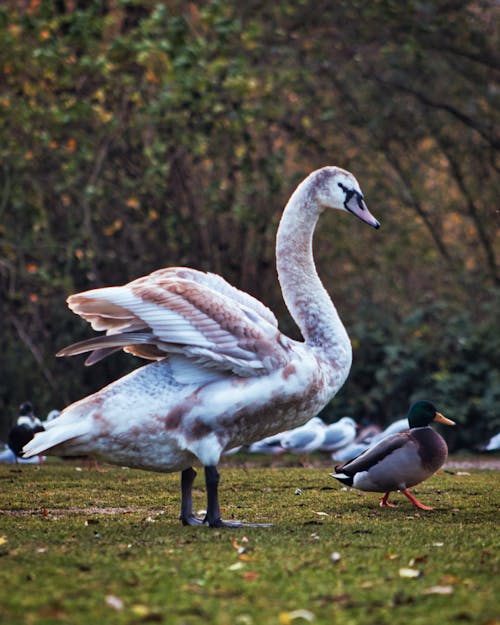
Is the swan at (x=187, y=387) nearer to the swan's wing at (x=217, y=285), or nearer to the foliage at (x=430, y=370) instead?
the swan's wing at (x=217, y=285)

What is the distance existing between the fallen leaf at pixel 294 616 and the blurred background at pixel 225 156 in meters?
9.89

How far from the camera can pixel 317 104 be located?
1556 cm

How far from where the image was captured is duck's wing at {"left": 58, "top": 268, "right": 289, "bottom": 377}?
5.83 m

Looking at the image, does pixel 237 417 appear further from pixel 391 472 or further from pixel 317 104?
pixel 317 104

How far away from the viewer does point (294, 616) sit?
3549 millimetres

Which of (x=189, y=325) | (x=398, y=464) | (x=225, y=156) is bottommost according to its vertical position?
(x=398, y=464)

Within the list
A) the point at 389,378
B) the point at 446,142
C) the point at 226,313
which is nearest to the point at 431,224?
the point at 446,142

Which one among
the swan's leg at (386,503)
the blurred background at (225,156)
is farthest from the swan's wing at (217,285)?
the blurred background at (225,156)

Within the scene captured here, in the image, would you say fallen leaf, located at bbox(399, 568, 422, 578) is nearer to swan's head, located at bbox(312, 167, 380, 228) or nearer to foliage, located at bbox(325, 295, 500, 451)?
swan's head, located at bbox(312, 167, 380, 228)

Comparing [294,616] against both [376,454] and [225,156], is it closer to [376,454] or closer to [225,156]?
[376,454]

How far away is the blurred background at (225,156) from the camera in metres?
13.4

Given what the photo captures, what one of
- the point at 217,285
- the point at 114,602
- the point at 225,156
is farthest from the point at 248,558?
the point at 225,156

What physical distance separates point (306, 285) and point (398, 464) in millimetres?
1455

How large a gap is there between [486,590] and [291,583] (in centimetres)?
79
